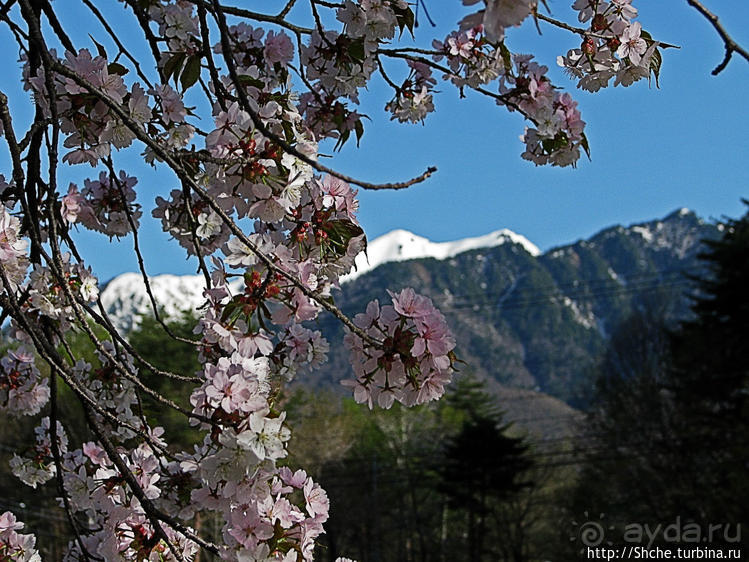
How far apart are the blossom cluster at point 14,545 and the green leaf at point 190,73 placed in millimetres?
1031

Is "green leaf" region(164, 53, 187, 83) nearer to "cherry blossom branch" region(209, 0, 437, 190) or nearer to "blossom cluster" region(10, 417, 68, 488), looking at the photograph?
"cherry blossom branch" region(209, 0, 437, 190)

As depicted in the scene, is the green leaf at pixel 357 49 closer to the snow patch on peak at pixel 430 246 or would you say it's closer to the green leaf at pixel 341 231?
the green leaf at pixel 341 231

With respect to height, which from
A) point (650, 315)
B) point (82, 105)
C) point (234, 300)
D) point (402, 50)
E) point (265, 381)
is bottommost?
point (265, 381)

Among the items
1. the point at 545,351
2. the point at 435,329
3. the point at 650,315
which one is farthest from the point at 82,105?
the point at 545,351

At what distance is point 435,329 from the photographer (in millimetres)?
1066

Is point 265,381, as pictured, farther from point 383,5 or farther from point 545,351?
point 545,351

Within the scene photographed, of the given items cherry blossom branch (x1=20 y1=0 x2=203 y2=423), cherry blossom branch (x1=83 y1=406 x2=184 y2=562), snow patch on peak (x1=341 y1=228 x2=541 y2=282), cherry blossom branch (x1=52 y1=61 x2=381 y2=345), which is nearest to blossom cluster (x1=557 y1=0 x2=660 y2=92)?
cherry blossom branch (x1=52 y1=61 x2=381 y2=345)

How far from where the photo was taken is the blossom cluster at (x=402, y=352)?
107cm

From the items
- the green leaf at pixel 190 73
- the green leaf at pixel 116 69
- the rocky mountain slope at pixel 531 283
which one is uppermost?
the rocky mountain slope at pixel 531 283

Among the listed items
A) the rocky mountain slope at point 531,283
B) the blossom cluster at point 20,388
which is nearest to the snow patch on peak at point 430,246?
the rocky mountain slope at point 531,283

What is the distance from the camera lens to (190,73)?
1.37 metres

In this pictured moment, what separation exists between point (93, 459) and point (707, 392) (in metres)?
15.8

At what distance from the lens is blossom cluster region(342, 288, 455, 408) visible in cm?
107

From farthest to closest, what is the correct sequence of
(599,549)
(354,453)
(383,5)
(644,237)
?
(644,237) < (354,453) < (599,549) < (383,5)
